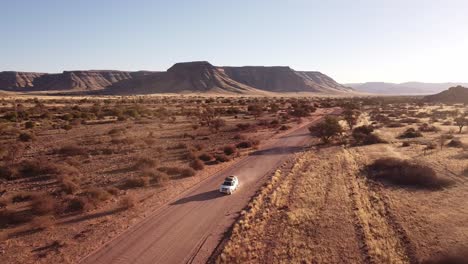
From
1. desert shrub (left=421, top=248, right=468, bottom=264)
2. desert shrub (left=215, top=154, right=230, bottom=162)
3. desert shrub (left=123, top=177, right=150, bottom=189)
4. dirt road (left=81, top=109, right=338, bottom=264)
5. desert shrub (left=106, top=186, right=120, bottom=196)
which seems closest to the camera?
desert shrub (left=421, top=248, right=468, bottom=264)

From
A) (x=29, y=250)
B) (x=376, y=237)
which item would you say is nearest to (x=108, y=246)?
(x=29, y=250)

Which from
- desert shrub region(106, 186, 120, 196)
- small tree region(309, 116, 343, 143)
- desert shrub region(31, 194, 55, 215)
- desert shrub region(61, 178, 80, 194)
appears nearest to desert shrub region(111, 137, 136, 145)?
desert shrub region(61, 178, 80, 194)

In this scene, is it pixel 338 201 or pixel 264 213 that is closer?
pixel 264 213

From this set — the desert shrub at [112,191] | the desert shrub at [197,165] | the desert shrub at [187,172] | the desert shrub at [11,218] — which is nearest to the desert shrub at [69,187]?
the desert shrub at [112,191]

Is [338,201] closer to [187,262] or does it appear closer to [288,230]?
[288,230]

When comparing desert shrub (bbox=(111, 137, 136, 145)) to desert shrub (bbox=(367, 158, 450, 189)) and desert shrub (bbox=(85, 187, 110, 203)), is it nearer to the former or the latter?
desert shrub (bbox=(85, 187, 110, 203))

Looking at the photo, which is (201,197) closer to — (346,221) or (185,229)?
(185,229)

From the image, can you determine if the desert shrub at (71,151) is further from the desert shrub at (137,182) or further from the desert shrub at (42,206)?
the desert shrub at (42,206)
